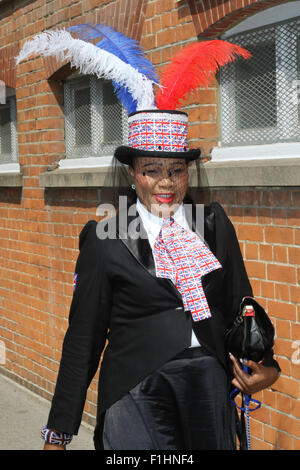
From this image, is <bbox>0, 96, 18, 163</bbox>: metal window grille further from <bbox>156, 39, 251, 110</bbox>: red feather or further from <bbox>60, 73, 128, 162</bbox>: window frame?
<bbox>156, 39, 251, 110</bbox>: red feather

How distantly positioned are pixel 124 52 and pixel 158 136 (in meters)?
0.68

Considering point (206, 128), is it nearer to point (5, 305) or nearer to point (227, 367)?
point (227, 367)

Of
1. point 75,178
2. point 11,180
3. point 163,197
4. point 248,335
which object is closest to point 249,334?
point 248,335

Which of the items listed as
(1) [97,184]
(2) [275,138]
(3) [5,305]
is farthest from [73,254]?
(2) [275,138]

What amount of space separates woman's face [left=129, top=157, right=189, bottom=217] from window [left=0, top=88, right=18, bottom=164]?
14.1ft

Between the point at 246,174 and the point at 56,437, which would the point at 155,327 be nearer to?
the point at 56,437

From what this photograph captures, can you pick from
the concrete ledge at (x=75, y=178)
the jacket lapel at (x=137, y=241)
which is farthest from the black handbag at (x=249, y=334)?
the concrete ledge at (x=75, y=178)

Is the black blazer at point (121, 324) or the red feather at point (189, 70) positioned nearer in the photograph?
the black blazer at point (121, 324)

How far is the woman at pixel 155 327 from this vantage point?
2.34 meters

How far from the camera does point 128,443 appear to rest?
7.63ft

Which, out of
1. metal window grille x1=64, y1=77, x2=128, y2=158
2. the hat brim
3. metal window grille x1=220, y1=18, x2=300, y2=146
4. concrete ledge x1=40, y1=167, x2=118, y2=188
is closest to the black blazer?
the hat brim

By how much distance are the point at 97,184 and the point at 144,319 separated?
8.34ft

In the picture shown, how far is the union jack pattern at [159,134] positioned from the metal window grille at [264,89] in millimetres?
1260

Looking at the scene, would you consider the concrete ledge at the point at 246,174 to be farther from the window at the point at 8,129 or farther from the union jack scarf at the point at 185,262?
the window at the point at 8,129
